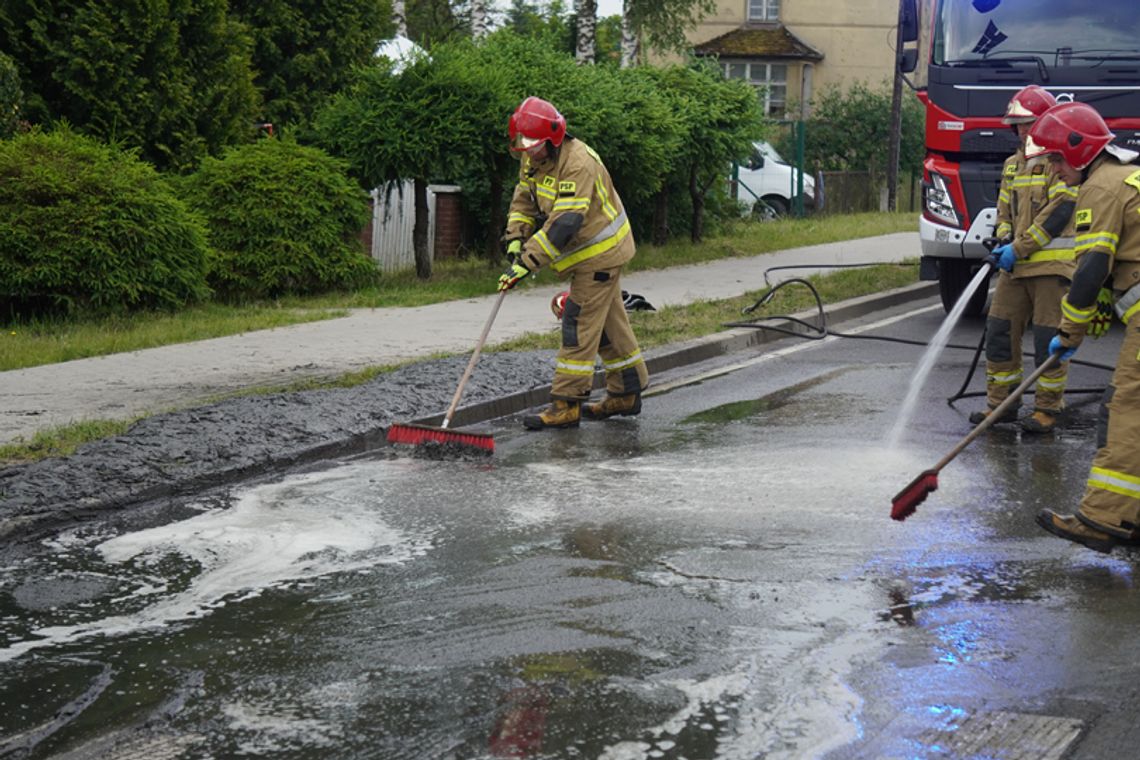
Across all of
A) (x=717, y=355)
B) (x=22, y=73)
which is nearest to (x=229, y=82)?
(x=22, y=73)

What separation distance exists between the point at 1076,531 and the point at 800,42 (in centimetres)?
4013

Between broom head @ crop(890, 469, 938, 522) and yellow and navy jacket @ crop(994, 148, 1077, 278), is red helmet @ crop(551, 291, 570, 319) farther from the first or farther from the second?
Result: broom head @ crop(890, 469, 938, 522)

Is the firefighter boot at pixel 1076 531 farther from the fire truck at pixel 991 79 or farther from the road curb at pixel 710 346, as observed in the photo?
the fire truck at pixel 991 79

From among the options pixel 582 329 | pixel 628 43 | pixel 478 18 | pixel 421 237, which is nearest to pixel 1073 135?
pixel 582 329

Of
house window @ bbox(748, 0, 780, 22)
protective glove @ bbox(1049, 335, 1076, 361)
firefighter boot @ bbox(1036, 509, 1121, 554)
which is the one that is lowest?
firefighter boot @ bbox(1036, 509, 1121, 554)

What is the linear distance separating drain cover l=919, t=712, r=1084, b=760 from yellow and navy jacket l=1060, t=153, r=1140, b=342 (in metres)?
2.57

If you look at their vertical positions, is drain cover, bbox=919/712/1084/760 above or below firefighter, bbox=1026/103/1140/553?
below

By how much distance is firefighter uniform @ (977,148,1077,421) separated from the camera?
8.54 m

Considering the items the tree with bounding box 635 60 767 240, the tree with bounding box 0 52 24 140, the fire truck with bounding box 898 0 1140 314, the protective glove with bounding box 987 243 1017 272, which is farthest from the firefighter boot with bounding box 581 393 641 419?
the tree with bounding box 635 60 767 240

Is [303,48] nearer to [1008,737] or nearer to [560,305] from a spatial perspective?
[560,305]

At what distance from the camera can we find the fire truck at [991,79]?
12344 mm

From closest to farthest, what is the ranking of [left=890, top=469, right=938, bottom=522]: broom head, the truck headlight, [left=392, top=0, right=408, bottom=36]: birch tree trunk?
1. [left=890, top=469, right=938, bottom=522]: broom head
2. the truck headlight
3. [left=392, top=0, right=408, bottom=36]: birch tree trunk

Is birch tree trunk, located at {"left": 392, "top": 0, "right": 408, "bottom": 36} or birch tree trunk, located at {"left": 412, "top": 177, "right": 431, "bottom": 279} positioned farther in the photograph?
birch tree trunk, located at {"left": 392, "top": 0, "right": 408, "bottom": 36}

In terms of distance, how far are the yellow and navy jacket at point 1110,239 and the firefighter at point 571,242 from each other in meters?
3.05
